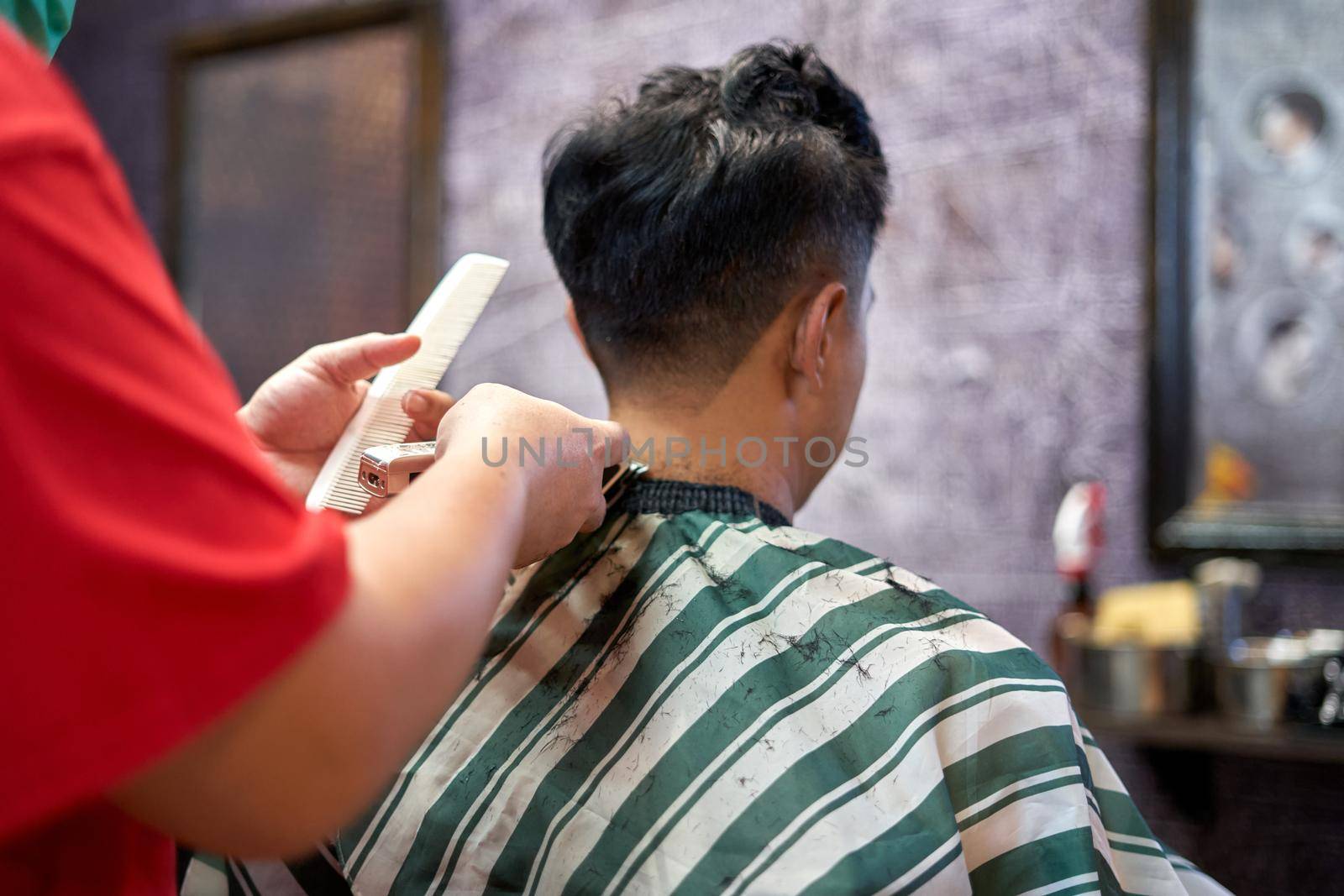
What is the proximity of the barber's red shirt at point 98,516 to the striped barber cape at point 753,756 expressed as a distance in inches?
20.4

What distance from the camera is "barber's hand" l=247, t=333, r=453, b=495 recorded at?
118 cm

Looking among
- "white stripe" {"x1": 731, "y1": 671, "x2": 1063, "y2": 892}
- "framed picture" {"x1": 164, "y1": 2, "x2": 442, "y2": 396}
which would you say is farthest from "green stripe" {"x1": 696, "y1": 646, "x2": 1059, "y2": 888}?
"framed picture" {"x1": 164, "y1": 2, "x2": 442, "y2": 396}

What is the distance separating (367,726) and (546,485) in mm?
258

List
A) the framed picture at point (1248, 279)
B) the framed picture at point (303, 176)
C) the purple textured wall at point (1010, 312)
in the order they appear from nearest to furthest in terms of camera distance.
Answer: the framed picture at point (1248, 279), the purple textured wall at point (1010, 312), the framed picture at point (303, 176)

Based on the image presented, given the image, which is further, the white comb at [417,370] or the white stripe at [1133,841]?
the white comb at [417,370]

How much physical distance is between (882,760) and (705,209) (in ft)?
2.11

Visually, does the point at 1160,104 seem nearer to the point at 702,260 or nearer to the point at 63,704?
the point at 702,260

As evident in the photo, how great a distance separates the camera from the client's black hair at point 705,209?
121 cm

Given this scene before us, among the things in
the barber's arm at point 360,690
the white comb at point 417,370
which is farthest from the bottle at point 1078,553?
the barber's arm at point 360,690

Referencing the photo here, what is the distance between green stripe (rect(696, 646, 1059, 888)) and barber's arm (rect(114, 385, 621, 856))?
0.38 metres

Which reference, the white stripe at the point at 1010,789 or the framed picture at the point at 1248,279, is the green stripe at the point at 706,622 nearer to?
the white stripe at the point at 1010,789

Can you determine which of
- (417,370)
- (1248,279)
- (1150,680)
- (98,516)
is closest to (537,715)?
(417,370)

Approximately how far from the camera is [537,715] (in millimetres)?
1024

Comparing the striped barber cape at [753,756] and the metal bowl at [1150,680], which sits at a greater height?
the striped barber cape at [753,756]
